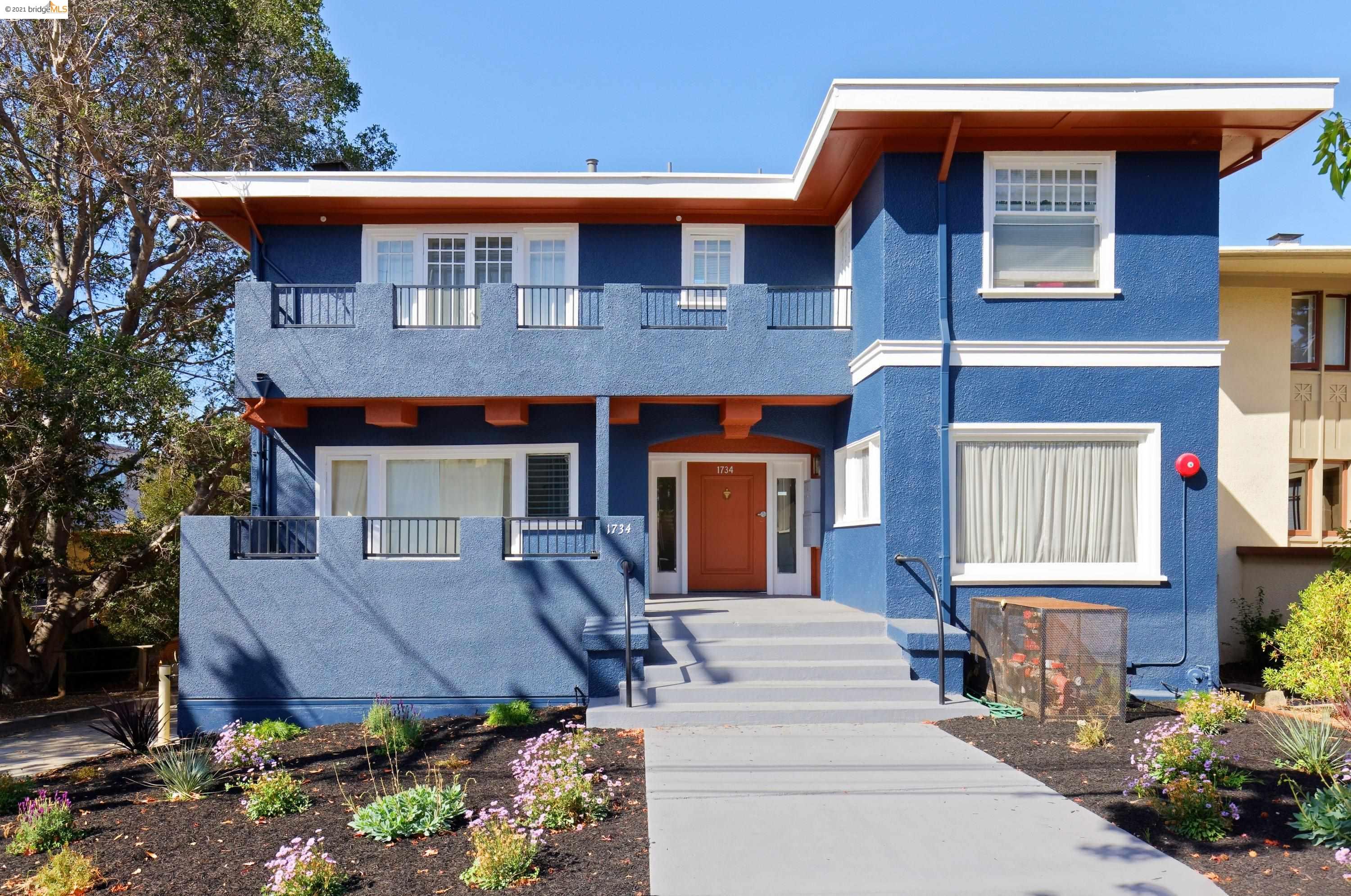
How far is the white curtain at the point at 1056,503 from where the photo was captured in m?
11.4

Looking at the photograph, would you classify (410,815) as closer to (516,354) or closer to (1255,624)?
(516,354)

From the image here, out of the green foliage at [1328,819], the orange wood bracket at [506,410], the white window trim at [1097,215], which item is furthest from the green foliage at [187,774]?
the white window trim at [1097,215]

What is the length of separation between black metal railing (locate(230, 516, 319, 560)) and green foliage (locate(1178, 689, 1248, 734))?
9.18 meters

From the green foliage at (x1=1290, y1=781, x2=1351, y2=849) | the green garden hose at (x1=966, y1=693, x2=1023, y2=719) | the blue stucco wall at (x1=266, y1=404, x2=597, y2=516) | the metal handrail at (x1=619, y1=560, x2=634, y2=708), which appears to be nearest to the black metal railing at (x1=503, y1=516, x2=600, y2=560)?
the blue stucco wall at (x1=266, y1=404, x2=597, y2=516)

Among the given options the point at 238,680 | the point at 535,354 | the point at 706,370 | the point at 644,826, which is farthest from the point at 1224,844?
the point at 238,680

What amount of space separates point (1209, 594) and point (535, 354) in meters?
8.13

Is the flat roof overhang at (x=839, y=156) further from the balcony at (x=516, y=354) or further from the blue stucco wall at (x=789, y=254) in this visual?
the balcony at (x=516, y=354)

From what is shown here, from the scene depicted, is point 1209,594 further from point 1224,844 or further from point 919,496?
point 1224,844

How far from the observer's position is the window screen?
14258 millimetres

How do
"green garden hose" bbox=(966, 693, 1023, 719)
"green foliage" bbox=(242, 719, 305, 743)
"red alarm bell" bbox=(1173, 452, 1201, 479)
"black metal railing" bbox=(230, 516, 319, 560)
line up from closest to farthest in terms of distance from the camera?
"green garden hose" bbox=(966, 693, 1023, 719) < "green foliage" bbox=(242, 719, 305, 743) < "red alarm bell" bbox=(1173, 452, 1201, 479) < "black metal railing" bbox=(230, 516, 319, 560)

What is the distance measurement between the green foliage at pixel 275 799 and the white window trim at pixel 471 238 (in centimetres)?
807

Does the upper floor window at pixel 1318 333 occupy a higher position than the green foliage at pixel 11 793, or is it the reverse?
the upper floor window at pixel 1318 333

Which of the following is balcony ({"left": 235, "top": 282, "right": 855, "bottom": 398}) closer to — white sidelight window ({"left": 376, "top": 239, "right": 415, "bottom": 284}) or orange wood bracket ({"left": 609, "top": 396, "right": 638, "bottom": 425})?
orange wood bracket ({"left": 609, "top": 396, "right": 638, "bottom": 425})

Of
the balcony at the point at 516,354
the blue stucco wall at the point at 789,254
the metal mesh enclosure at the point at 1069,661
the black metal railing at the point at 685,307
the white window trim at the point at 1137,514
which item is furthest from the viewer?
the blue stucco wall at the point at 789,254
